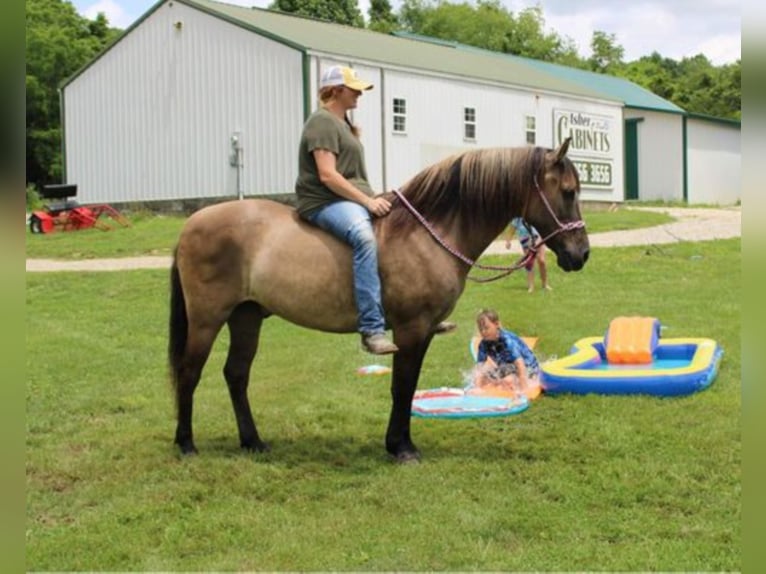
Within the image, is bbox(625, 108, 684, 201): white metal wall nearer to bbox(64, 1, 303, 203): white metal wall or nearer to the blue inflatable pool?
bbox(64, 1, 303, 203): white metal wall

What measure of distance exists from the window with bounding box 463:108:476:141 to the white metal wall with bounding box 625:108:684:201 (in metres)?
14.5

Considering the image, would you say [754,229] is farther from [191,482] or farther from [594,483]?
[191,482]

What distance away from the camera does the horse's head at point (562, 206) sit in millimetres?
5965

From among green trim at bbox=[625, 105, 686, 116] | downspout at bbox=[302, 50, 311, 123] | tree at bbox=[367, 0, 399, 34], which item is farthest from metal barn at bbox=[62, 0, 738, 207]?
tree at bbox=[367, 0, 399, 34]

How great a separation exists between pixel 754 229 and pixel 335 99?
4942 mm

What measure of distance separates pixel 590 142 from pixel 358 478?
32.9 meters

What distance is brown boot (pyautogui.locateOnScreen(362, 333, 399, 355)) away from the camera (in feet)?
18.8

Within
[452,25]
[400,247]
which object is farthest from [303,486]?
[452,25]

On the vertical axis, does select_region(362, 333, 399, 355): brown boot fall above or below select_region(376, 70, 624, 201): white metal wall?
below

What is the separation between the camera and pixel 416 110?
93.0 ft

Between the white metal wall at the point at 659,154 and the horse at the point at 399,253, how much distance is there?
37920mm

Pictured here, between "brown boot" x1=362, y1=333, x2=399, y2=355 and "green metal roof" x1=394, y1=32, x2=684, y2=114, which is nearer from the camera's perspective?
"brown boot" x1=362, y1=333, x2=399, y2=355

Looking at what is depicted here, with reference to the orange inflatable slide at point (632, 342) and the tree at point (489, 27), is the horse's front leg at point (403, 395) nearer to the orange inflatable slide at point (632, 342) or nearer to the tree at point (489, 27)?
the orange inflatable slide at point (632, 342)

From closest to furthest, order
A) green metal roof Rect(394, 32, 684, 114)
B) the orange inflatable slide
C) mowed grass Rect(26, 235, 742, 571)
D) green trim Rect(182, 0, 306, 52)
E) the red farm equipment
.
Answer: mowed grass Rect(26, 235, 742, 571), the orange inflatable slide, green trim Rect(182, 0, 306, 52), the red farm equipment, green metal roof Rect(394, 32, 684, 114)
